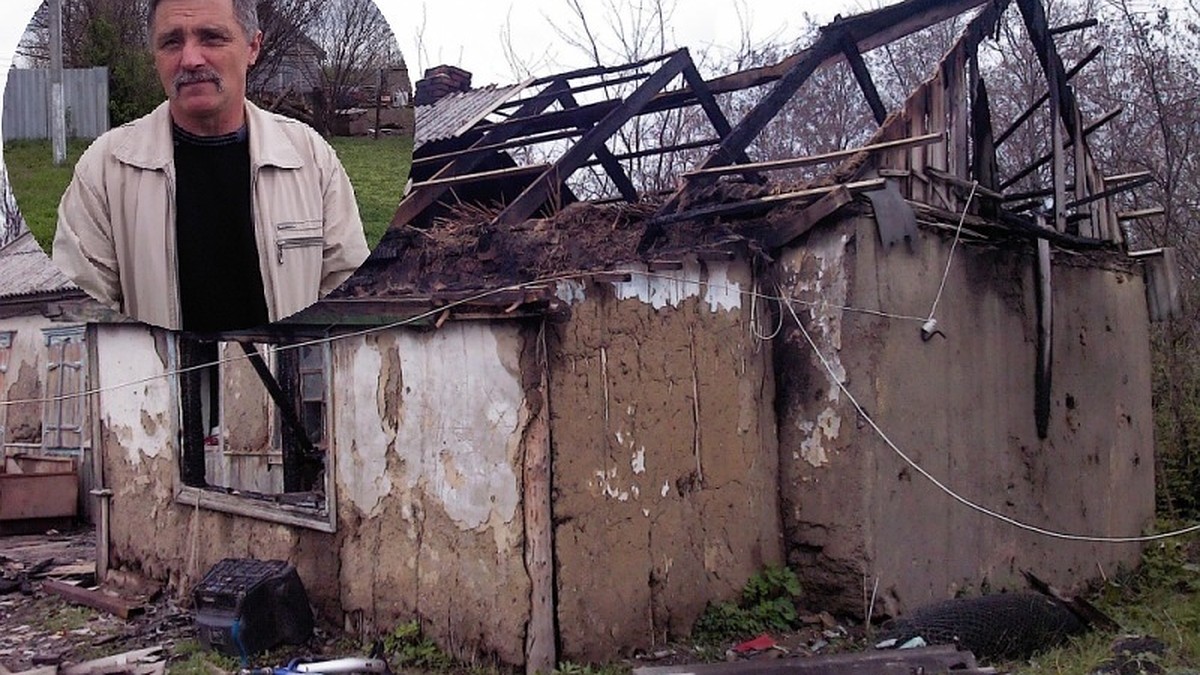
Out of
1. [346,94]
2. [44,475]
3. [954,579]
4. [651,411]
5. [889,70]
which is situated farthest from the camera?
[889,70]

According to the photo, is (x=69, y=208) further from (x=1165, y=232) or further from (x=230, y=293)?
(x=1165, y=232)

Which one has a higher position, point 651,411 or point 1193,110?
point 1193,110

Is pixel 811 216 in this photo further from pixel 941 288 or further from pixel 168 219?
pixel 168 219

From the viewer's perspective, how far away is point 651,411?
17.8ft

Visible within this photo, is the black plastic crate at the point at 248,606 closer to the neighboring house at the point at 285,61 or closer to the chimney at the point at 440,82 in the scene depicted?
the chimney at the point at 440,82

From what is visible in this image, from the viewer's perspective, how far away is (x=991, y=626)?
5.36 m

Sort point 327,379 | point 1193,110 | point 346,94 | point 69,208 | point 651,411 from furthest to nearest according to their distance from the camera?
point 1193,110 < point 327,379 < point 651,411 < point 346,94 < point 69,208

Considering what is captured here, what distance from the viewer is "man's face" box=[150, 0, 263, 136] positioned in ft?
4.33

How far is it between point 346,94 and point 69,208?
39 centimetres

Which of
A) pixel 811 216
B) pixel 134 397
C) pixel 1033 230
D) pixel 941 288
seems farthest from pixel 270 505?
pixel 1033 230

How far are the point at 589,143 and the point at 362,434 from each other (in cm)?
189

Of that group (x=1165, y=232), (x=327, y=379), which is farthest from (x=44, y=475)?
(x=1165, y=232)

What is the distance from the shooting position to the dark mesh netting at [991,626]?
520 centimetres

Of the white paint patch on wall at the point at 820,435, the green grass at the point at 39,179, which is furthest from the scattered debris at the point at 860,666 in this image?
the green grass at the point at 39,179
